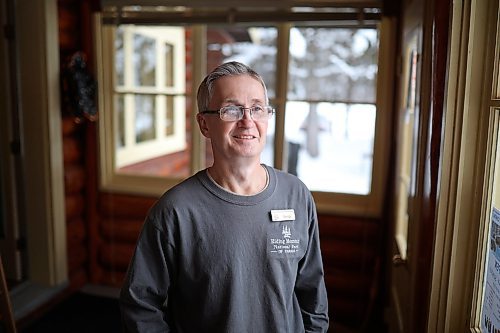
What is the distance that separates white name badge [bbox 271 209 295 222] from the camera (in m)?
1.33

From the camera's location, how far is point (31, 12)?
9.64 feet

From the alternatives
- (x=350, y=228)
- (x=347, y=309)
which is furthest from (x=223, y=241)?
(x=347, y=309)

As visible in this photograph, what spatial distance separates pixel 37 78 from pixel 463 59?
2549 millimetres

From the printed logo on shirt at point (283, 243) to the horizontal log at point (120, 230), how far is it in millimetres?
2286

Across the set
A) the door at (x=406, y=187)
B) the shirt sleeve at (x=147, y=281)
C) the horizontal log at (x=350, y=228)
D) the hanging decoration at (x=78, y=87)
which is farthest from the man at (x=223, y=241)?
the hanging decoration at (x=78, y=87)


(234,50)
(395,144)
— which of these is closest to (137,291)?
(395,144)

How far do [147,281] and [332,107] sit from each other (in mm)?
2099

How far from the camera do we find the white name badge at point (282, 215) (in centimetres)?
133

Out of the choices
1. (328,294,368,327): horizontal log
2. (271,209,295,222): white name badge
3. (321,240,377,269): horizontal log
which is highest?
(271,209,295,222): white name badge

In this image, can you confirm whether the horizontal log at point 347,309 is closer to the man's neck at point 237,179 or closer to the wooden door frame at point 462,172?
the wooden door frame at point 462,172

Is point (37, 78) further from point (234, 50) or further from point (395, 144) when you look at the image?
point (395, 144)

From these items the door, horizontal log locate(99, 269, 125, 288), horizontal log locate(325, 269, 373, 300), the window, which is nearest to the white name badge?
the door

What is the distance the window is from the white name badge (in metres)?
1.74

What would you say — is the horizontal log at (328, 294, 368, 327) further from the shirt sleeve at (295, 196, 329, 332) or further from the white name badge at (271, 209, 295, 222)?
the white name badge at (271, 209, 295, 222)
